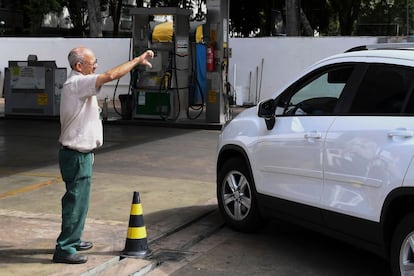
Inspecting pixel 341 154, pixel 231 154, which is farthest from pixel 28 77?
pixel 341 154

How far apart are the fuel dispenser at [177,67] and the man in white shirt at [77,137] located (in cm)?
983

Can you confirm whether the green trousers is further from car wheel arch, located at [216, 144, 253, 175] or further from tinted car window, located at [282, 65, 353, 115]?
tinted car window, located at [282, 65, 353, 115]

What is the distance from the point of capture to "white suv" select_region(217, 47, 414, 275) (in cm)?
406

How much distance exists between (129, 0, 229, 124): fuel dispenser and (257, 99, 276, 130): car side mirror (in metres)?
9.03

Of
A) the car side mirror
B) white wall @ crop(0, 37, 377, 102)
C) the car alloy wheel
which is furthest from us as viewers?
white wall @ crop(0, 37, 377, 102)

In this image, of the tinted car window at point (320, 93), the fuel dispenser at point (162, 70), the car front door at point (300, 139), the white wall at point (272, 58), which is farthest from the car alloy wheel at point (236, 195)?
the white wall at point (272, 58)

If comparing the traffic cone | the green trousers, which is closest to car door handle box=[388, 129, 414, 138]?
the traffic cone

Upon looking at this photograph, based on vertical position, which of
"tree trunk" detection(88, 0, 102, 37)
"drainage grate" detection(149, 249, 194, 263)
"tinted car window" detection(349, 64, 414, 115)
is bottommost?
"drainage grate" detection(149, 249, 194, 263)

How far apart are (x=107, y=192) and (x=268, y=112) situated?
296cm

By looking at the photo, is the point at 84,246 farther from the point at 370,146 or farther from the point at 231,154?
the point at 370,146

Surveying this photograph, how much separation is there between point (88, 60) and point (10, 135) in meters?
9.16

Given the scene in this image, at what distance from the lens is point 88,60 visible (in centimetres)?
465

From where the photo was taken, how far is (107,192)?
7516 mm

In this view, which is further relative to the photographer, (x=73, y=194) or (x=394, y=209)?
(x=73, y=194)
